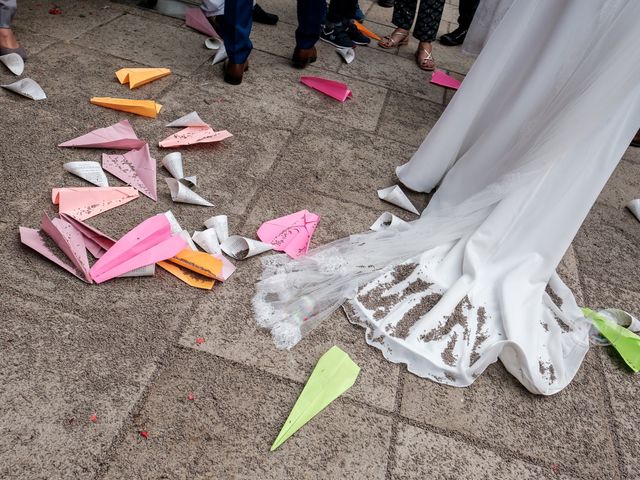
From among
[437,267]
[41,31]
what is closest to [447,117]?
[437,267]

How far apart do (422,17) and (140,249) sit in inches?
116

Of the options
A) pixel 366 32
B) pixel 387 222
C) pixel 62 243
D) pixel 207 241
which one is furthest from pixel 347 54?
pixel 62 243

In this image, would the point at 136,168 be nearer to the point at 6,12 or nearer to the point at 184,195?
the point at 184,195

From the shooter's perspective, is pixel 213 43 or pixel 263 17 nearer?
pixel 213 43

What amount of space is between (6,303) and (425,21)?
3.35 meters

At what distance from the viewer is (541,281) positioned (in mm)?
1964

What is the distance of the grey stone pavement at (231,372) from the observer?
4.23 feet

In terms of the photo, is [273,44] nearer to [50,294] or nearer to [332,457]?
[50,294]

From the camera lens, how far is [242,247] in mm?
1877

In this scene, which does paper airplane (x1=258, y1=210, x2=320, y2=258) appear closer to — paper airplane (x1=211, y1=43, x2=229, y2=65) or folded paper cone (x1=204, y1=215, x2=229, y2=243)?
folded paper cone (x1=204, y1=215, x2=229, y2=243)

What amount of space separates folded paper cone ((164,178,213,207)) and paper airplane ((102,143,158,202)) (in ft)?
0.23

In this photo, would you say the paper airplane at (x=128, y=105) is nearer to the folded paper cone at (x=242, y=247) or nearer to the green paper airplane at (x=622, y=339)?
the folded paper cone at (x=242, y=247)

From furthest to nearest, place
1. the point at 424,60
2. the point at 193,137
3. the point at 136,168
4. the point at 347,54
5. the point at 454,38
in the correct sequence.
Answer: the point at 454,38
the point at 424,60
the point at 347,54
the point at 193,137
the point at 136,168

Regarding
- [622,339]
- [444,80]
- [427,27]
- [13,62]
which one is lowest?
[13,62]
